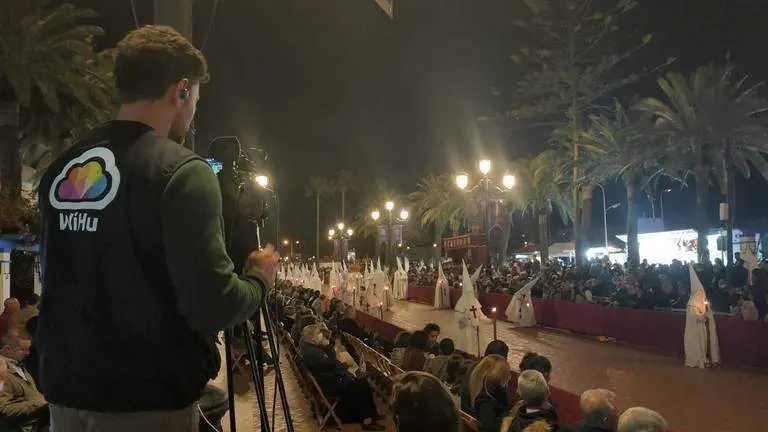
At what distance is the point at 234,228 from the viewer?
243cm

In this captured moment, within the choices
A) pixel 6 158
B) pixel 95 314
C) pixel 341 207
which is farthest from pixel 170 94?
pixel 341 207

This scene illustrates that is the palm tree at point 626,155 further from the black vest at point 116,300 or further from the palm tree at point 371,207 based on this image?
the palm tree at point 371,207

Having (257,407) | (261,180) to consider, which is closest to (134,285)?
(261,180)

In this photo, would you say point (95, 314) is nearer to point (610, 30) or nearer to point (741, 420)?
point (741, 420)

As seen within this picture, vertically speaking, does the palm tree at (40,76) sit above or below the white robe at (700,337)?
above

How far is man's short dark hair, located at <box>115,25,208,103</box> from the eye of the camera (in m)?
1.80

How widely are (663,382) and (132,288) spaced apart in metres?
12.1

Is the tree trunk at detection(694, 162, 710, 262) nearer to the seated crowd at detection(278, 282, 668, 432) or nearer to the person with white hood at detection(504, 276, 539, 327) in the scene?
the person with white hood at detection(504, 276, 539, 327)

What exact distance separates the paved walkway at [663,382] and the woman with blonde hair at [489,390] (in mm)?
4709

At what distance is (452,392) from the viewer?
7246 mm

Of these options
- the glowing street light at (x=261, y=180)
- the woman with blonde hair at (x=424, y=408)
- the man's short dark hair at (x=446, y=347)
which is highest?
the glowing street light at (x=261, y=180)

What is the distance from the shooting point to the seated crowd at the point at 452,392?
9.31 feet

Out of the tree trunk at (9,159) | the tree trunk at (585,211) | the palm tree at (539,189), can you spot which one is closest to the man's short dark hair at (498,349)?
the tree trunk at (9,159)

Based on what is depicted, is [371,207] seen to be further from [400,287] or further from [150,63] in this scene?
[150,63]
